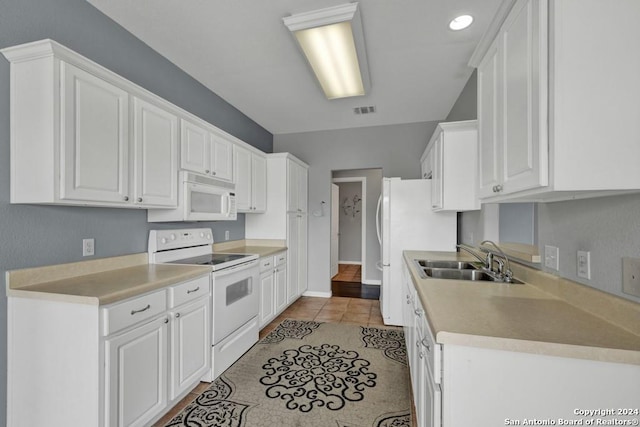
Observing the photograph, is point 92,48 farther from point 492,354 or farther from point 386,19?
point 492,354

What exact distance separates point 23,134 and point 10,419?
1517 millimetres

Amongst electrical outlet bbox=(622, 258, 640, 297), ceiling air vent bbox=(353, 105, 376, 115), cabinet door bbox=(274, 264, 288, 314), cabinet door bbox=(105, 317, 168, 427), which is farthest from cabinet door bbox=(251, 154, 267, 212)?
electrical outlet bbox=(622, 258, 640, 297)

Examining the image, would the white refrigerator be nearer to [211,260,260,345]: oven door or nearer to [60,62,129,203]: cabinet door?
[211,260,260,345]: oven door

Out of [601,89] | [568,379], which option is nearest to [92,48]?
[601,89]

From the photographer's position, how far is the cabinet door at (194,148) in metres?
2.35

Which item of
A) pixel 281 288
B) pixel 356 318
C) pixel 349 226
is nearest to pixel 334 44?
pixel 281 288

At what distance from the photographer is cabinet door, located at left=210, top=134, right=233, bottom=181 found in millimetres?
2742

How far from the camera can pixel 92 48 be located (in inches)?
75.9

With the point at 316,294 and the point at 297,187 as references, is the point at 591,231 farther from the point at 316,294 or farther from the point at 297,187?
the point at 316,294

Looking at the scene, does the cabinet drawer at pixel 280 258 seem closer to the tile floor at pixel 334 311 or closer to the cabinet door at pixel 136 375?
the tile floor at pixel 334 311

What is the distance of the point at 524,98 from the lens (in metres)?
1.07

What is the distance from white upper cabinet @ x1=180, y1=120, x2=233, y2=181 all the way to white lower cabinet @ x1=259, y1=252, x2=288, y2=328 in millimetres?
1092

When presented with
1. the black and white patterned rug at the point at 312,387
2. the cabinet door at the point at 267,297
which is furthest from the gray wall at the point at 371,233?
the cabinet door at the point at 267,297

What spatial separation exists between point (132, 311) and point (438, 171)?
2624mm
